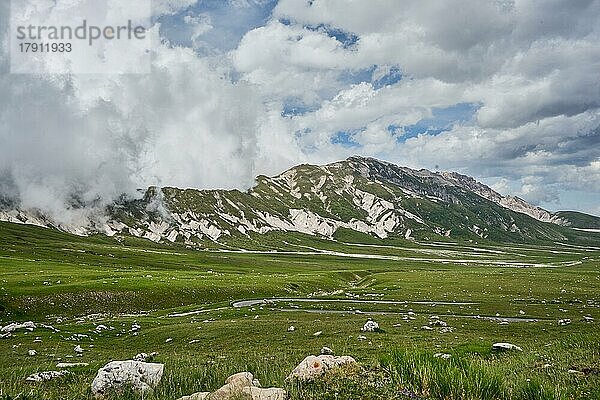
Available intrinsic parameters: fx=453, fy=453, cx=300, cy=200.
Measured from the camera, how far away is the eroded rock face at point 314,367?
1311cm

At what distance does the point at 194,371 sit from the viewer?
14.3 metres

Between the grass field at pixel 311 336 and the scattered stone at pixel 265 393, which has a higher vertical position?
the scattered stone at pixel 265 393

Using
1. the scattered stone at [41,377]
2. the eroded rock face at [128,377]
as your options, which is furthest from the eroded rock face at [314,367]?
the scattered stone at [41,377]

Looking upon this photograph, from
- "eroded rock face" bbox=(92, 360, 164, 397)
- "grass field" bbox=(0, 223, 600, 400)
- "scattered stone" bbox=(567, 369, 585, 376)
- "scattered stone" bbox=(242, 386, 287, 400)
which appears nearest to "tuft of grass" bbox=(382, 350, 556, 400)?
"grass field" bbox=(0, 223, 600, 400)

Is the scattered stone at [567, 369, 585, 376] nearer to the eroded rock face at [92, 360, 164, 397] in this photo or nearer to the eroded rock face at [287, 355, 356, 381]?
the eroded rock face at [287, 355, 356, 381]

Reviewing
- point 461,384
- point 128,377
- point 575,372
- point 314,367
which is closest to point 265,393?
point 314,367

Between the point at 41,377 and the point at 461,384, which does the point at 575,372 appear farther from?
the point at 41,377

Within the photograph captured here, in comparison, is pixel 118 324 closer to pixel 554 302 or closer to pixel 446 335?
pixel 446 335

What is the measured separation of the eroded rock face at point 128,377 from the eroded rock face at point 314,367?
411cm

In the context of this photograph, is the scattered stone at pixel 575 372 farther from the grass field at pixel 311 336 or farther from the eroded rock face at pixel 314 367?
the eroded rock face at pixel 314 367

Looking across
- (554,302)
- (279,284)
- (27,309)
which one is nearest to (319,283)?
(279,284)

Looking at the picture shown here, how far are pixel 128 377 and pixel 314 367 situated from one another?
551cm

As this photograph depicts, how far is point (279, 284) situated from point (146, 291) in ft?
109

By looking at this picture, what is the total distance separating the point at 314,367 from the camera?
1372 centimetres
